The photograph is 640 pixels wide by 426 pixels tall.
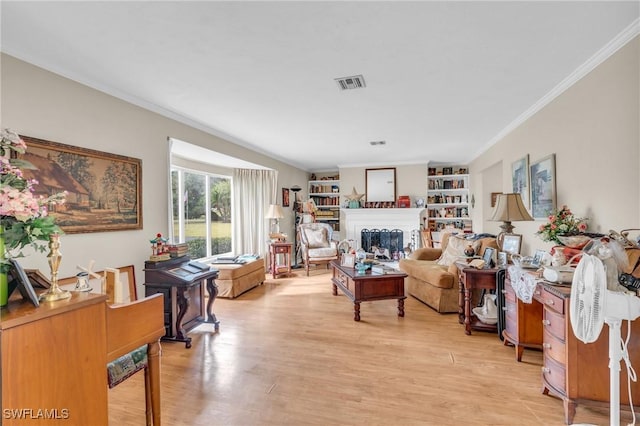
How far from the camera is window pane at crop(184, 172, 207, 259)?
16.6ft

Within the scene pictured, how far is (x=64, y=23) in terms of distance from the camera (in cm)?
182

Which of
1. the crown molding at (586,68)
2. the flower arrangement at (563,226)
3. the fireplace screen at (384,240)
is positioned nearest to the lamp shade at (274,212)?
the fireplace screen at (384,240)

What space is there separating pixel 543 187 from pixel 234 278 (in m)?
3.91

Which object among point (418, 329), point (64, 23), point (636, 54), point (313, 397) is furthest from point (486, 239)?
point (64, 23)

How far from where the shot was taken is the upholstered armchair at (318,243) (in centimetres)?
603

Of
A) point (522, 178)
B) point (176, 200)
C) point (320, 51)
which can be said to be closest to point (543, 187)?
point (522, 178)

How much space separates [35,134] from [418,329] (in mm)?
3703

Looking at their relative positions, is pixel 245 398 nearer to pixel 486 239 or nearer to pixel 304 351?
pixel 304 351

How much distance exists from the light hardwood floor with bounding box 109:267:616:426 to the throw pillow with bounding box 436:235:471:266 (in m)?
1.04

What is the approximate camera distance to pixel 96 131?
2.66 metres

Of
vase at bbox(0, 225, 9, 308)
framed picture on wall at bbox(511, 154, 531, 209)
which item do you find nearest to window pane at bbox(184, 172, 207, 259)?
vase at bbox(0, 225, 9, 308)

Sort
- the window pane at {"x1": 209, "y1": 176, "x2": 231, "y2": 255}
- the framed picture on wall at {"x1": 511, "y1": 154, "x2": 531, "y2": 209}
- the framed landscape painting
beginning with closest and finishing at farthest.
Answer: the framed landscape painting, the framed picture on wall at {"x1": 511, "y1": 154, "x2": 531, "y2": 209}, the window pane at {"x1": 209, "y1": 176, "x2": 231, "y2": 255}

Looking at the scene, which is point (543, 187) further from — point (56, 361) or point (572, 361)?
point (56, 361)

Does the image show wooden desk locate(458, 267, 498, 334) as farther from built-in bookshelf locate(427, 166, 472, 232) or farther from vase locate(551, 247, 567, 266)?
built-in bookshelf locate(427, 166, 472, 232)
